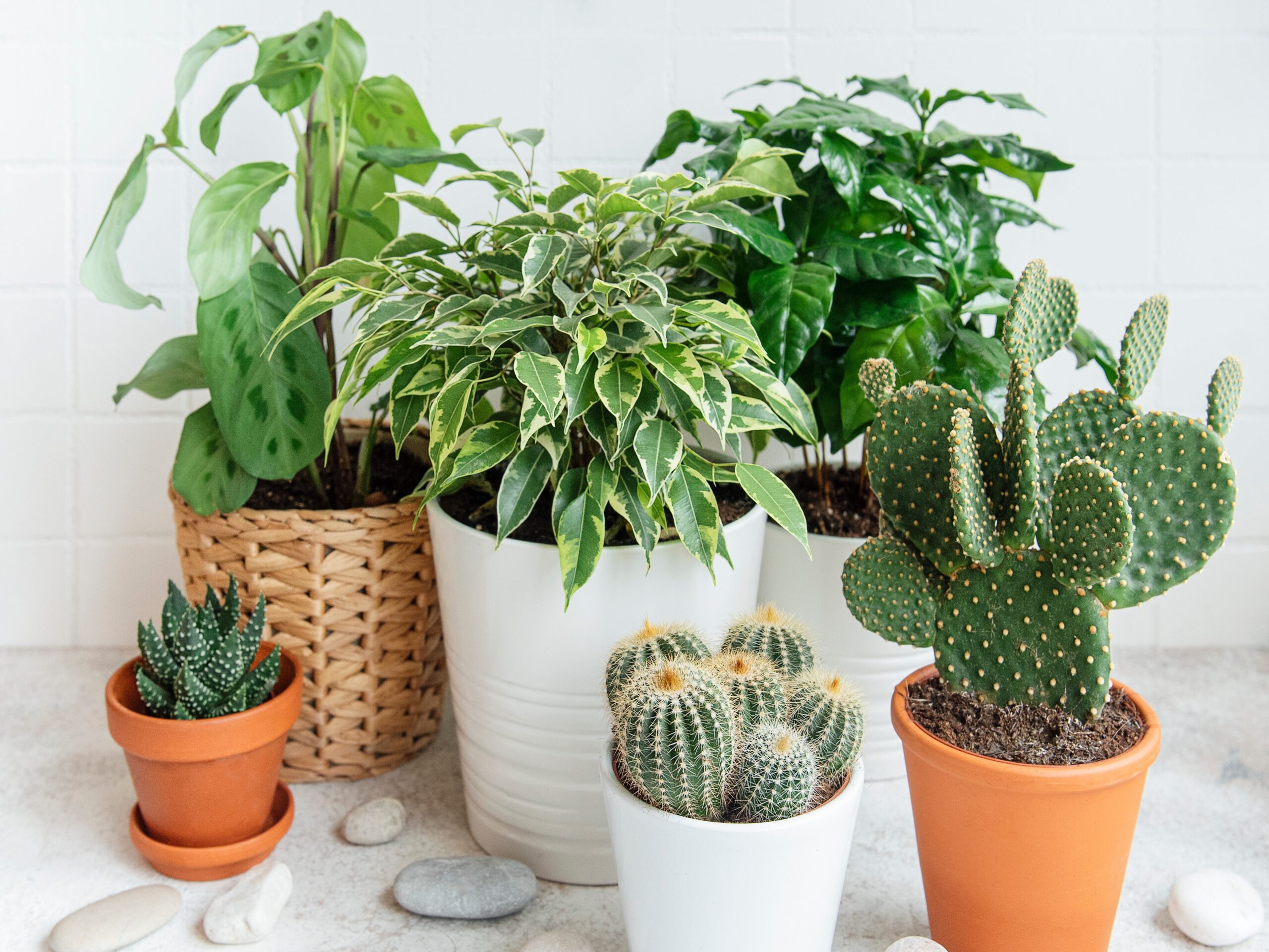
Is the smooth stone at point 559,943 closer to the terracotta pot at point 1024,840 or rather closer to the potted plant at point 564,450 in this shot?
Answer: the potted plant at point 564,450

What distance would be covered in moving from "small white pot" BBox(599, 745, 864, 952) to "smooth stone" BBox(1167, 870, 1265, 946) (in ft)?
1.29

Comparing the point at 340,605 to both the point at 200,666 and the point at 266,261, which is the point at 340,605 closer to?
the point at 200,666

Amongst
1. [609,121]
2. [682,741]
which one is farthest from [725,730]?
[609,121]

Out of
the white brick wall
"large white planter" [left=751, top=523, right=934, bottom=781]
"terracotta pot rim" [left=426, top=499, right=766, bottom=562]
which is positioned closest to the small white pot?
"terracotta pot rim" [left=426, top=499, right=766, bottom=562]

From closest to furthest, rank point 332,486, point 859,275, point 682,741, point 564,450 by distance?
point 682,741 → point 564,450 → point 859,275 → point 332,486

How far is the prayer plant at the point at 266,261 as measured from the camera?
112 centimetres

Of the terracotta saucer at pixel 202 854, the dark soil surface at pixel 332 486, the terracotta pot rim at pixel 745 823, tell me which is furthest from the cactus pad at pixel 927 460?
the terracotta saucer at pixel 202 854

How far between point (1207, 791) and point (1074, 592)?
57cm

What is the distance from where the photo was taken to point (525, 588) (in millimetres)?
1043

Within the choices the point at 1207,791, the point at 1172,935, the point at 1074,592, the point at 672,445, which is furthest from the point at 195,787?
the point at 1207,791

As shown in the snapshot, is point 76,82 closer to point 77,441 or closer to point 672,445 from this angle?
point 77,441

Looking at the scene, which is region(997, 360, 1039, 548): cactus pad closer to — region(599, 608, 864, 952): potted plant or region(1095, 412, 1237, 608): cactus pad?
region(1095, 412, 1237, 608): cactus pad

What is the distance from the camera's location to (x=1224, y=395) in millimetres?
927

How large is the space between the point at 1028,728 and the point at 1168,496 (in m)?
0.25
